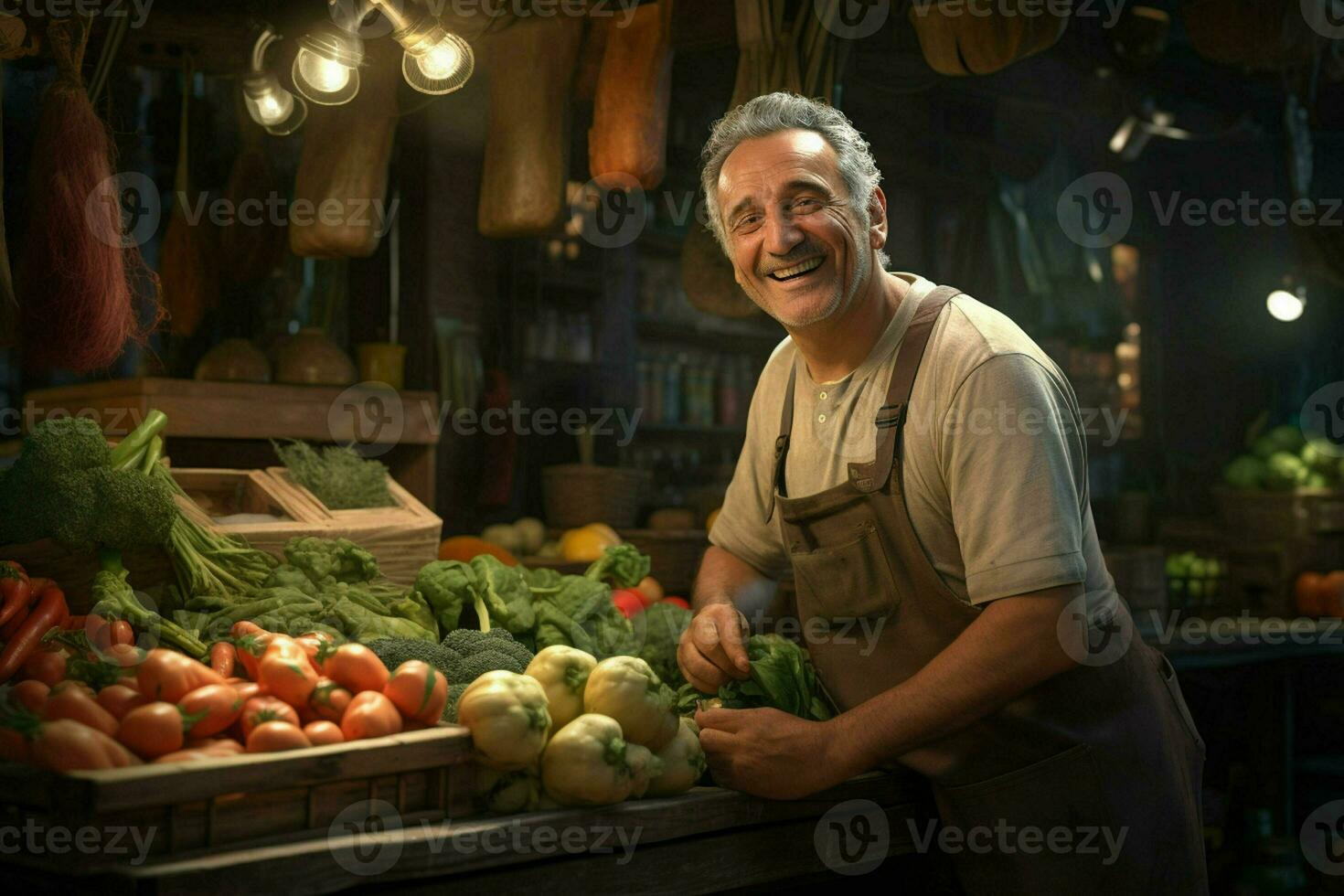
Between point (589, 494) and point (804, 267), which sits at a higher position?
point (804, 267)

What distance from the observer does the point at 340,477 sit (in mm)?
3117

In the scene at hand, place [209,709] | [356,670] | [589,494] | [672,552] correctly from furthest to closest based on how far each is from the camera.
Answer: [589,494], [672,552], [356,670], [209,709]

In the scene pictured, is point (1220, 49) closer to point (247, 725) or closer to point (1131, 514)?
point (1131, 514)

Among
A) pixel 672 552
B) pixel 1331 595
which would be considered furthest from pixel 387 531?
pixel 1331 595

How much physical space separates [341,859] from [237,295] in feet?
11.7

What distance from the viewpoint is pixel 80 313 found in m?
2.65

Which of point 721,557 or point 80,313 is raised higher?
point 80,313

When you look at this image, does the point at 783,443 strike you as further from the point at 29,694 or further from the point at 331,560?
the point at 29,694

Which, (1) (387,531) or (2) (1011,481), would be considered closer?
(2) (1011,481)

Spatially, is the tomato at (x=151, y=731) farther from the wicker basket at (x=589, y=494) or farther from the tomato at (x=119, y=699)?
the wicker basket at (x=589, y=494)

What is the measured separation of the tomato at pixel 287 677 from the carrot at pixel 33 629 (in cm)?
52

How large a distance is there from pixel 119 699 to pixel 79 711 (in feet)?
0.25

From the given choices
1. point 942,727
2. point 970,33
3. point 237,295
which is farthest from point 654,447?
point 942,727

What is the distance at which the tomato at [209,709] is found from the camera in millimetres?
1604
